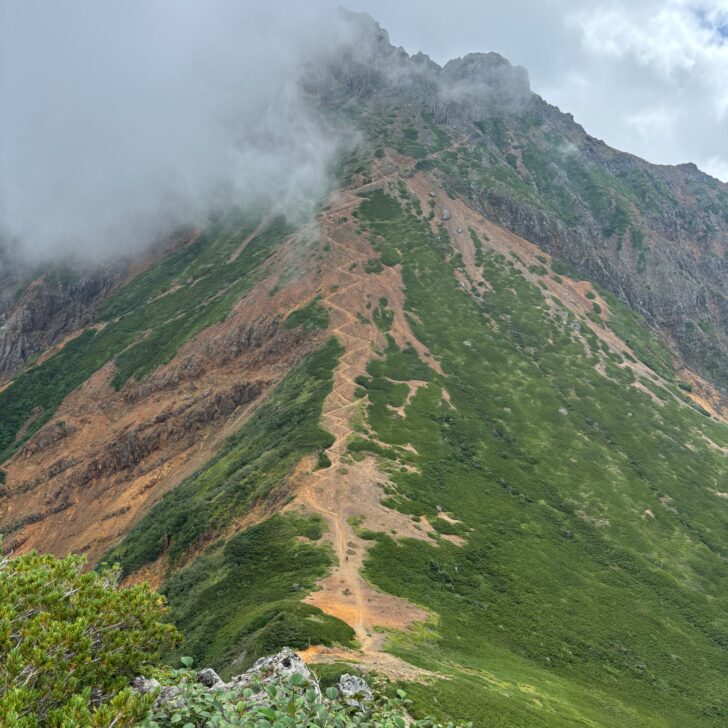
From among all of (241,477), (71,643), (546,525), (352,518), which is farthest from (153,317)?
(71,643)

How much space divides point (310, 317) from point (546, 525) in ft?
188

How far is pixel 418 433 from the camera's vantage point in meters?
76.8

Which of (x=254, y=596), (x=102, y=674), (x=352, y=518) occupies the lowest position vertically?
(x=254, y=596)

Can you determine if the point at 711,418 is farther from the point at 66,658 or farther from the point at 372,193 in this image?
the point at 66,658

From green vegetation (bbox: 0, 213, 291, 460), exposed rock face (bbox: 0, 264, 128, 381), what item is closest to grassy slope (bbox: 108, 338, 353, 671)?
green vegetation (bbox: 0, 213, 291, 460)

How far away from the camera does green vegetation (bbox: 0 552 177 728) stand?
37.4 ft

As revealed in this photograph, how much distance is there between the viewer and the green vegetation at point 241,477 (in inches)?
2435

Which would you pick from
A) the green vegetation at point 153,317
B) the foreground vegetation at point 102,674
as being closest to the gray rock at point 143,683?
the foreground vegetation at point 102,674

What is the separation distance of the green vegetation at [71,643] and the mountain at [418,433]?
14337 mm

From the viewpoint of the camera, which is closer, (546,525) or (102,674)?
(102,674)

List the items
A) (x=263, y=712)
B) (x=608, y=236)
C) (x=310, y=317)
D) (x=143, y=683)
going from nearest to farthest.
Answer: (x=263, y=712)
(x=143, y=683)
(x=310, y=317)
(x=608, y=236)

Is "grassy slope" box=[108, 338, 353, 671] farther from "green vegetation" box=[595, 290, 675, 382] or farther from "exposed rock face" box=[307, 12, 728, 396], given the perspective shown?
"exposed rock face" box=[307, 12, 728, 396]

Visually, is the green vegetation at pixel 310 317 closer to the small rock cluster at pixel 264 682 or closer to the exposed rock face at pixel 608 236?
the exposed rock face at pixel 608 236

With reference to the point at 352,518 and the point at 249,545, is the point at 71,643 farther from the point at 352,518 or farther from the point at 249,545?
the point at 352,518
